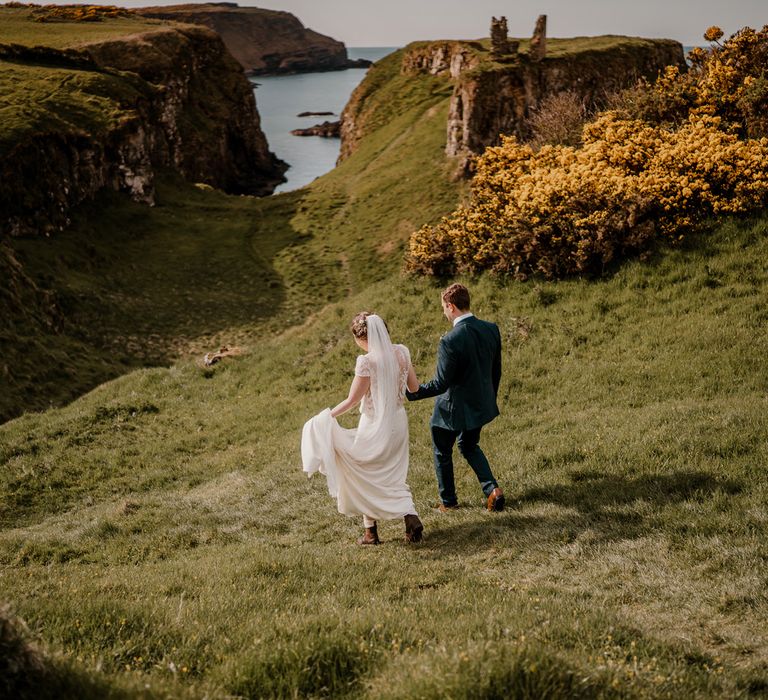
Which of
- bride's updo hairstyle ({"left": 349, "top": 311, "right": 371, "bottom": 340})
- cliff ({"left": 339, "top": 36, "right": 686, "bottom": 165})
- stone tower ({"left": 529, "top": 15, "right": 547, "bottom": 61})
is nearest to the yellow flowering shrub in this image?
cliff ({"left": 339, "top": 36, "right": 686, "bottom": 165})

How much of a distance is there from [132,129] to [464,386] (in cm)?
6210

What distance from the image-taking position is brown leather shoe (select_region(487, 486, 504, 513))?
10078 mm

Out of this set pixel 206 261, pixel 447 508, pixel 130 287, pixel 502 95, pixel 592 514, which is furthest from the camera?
pixel 502 95

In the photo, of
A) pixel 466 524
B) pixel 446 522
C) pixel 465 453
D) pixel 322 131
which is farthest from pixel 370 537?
pixel 322 131

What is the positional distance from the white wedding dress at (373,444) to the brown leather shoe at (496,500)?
1347mm

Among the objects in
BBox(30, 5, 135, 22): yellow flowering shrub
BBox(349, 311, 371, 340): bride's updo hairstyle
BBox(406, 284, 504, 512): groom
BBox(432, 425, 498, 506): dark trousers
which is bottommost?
BBox(432, 425, 498, 506): dark trousers

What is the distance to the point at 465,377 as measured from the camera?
995 centimetres

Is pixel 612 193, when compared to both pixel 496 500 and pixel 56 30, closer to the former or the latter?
pixel 496 500

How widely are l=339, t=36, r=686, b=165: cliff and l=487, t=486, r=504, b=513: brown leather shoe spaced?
1646 inches

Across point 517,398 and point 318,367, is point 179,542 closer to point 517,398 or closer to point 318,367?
point 517,398

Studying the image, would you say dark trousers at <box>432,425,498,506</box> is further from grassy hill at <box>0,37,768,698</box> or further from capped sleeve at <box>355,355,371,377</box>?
capped sleeve at <box>355,355,371,377</box>

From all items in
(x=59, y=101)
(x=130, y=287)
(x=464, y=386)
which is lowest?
(x=130, y=287)

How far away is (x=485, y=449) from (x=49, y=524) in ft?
29.3

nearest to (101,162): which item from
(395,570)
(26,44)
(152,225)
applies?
(152,225)
